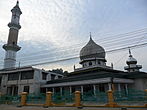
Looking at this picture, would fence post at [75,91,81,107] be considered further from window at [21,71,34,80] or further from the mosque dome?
the mosque dome

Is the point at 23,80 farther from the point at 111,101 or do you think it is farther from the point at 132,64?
the point at 132,64

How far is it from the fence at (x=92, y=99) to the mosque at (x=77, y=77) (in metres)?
2.35

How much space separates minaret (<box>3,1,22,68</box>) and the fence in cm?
2517

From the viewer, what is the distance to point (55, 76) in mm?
34625

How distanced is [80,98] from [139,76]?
38.0ft

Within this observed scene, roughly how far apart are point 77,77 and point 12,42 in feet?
78.3

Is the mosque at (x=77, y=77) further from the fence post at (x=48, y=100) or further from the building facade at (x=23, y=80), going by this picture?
the fence post at (x=48, y=100)

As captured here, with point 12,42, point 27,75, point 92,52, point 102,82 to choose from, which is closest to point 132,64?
point 92,52

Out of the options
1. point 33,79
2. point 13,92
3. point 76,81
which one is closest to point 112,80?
point 76,81

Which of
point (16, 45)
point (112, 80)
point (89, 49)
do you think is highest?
point (16, 45)

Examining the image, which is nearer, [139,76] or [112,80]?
[112,80]

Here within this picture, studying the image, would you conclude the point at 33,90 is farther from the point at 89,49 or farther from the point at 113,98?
the point at 113,98

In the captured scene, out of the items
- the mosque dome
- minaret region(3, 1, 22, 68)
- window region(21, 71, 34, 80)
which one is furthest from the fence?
minaret region(3, 1, 22, 68)

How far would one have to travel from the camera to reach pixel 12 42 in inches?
1587
